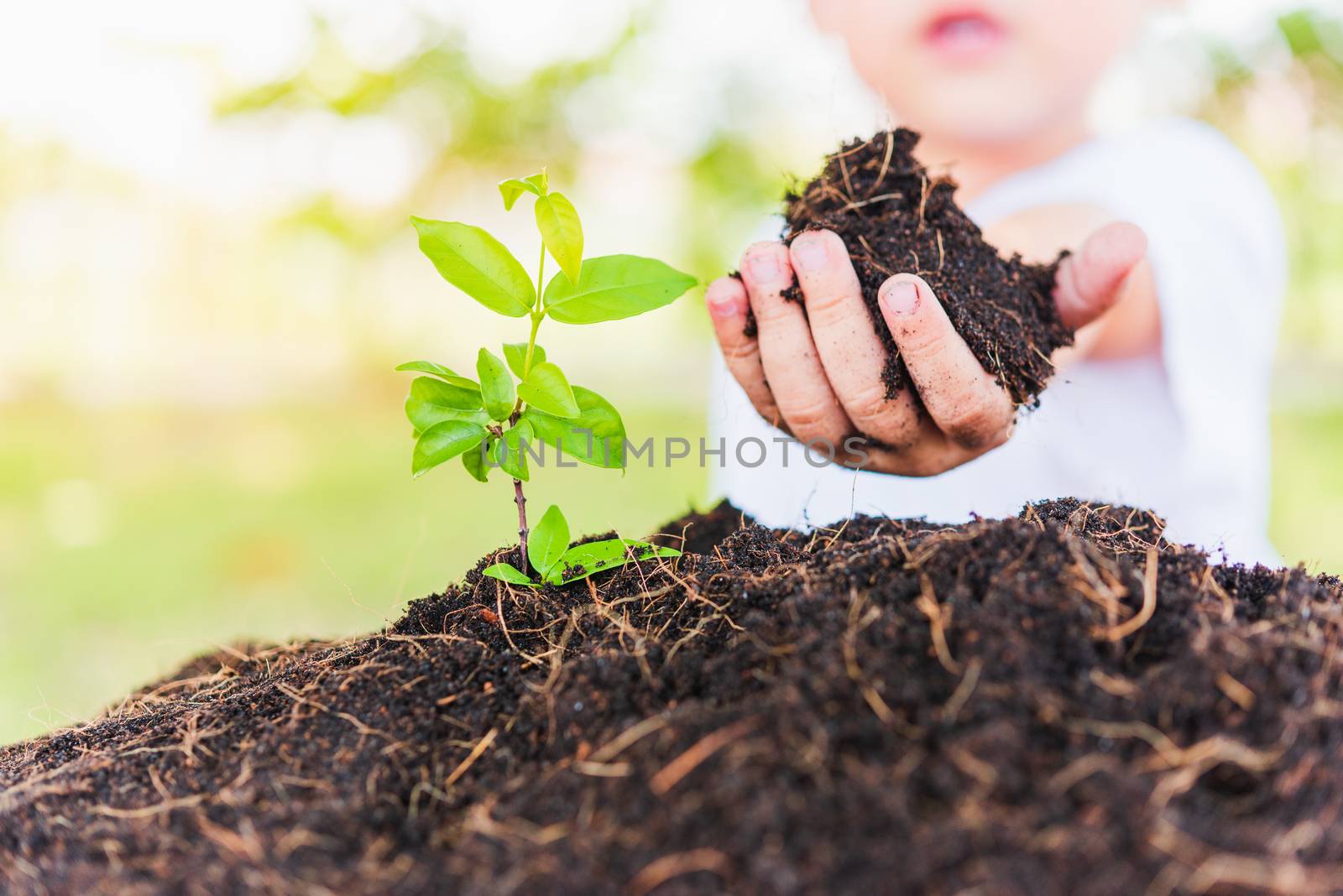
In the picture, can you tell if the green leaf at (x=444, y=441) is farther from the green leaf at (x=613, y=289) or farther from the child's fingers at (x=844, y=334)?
the child's fingers at (x=844, y=334)

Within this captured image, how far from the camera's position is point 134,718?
846 mm

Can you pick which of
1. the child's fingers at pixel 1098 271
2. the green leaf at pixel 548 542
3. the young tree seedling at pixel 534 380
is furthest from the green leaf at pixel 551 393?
the child's fingers at pixel 1098 271

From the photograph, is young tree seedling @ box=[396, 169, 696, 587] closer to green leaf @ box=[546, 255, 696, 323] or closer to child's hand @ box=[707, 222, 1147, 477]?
green leaf @ box=[546, 255, 696, 323]

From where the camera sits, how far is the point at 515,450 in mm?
828

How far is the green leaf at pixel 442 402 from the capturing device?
795mm

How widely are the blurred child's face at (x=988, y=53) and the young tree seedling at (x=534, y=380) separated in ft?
3.52

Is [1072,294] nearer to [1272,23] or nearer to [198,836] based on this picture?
[198,836]

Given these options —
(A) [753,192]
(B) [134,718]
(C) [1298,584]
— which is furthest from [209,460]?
(C) [1298,584]

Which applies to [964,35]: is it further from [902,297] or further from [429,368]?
[429,368]

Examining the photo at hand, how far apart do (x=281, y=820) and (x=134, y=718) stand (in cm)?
35

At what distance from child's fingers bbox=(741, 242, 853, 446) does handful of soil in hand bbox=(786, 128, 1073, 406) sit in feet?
0.10


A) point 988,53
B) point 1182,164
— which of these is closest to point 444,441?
point 988,53

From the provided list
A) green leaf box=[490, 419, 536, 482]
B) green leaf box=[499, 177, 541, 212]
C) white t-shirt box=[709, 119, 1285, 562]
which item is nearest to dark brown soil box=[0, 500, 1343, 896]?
green leaf box=[490, 419, 536, 482]

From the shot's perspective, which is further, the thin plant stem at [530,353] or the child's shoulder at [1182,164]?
the child's shoulder at [1182,164]
